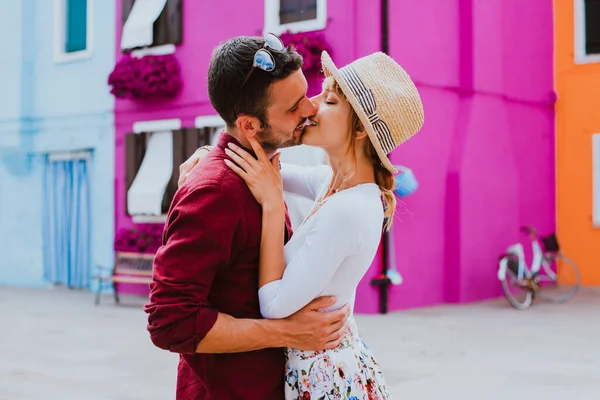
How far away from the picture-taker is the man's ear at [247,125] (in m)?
2.03

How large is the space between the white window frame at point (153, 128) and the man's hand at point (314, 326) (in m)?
10.4

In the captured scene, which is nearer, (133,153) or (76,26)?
(133,153)

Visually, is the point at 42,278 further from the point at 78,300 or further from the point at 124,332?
the point at 124,332

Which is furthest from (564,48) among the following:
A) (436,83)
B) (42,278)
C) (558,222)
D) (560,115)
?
(42,278)

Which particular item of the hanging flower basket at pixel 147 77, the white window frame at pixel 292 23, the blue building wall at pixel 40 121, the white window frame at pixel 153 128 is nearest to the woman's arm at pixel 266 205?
the white window frame at pixel 292 23

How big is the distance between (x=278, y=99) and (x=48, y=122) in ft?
43.1

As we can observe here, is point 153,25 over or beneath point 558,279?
over

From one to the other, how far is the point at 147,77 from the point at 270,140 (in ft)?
35.1

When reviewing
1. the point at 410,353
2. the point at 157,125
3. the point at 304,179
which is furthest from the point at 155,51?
the point at 304,179

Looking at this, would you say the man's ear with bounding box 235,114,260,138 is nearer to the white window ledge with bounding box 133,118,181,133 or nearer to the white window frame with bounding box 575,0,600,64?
the white window ledge with bounding box 133,118,181,133

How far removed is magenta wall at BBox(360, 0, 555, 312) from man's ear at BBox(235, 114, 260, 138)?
343 inches

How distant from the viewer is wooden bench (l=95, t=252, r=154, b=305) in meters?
12.1

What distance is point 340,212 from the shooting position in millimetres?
1987

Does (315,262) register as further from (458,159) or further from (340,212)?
(458,159)
